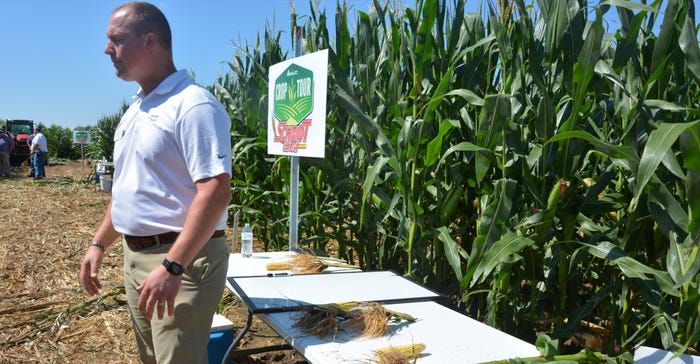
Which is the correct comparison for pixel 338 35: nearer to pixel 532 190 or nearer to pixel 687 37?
pixel 532 190

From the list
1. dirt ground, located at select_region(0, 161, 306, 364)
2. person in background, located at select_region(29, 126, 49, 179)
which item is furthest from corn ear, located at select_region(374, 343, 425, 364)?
person in background, located at select_region(29, 126, 49, 179)

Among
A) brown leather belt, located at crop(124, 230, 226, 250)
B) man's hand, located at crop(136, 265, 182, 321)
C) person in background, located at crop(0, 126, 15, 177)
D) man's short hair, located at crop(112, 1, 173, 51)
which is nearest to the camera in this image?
man's hand, located at crop(136, 265, 182, 321)

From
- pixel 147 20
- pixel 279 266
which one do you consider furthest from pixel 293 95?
pixel 147 20

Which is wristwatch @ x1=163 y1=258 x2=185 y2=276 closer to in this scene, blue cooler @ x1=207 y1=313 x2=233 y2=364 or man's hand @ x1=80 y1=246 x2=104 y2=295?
man's hand @ x1=80 y1=246 x2=104 y2=295

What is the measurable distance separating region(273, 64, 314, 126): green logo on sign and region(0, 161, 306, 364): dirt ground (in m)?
1.37

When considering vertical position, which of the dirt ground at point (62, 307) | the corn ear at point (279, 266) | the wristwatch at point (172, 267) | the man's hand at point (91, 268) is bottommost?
the dirt ground at point (62, 307)

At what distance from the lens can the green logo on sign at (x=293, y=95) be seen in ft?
10.3

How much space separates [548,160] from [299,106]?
162 cm

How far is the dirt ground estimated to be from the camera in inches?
127

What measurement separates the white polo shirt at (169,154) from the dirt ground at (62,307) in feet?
5.17

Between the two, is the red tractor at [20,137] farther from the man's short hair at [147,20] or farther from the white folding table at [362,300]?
the man's short hair at [147,20]

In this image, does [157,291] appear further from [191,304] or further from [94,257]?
[94,257]

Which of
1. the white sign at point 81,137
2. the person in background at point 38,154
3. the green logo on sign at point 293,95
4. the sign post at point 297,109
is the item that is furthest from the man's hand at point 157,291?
the white sign at point 81,137

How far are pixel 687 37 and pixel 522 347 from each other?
1054 mm
